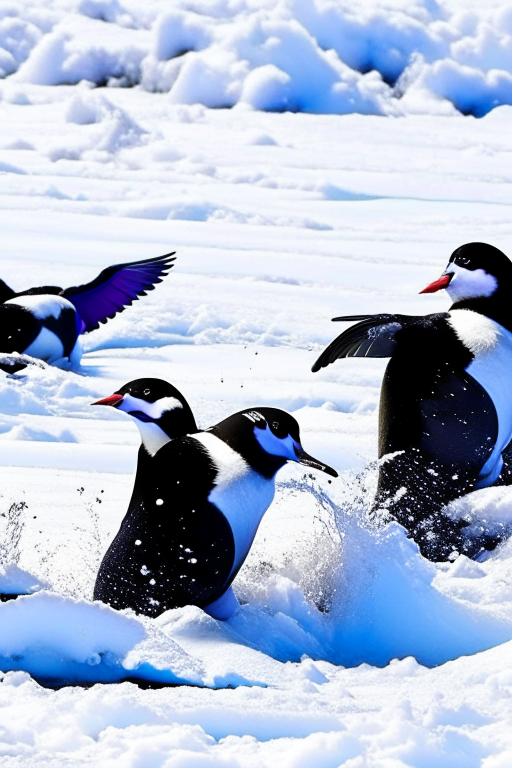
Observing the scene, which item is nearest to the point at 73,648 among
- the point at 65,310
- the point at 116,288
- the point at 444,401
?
the point at 444,401

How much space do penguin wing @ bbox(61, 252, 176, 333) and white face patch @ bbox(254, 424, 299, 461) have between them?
353cm

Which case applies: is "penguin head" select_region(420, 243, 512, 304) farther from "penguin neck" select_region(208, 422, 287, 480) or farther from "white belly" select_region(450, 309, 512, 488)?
"penguin neck" select_region(208, 422, 287, 480)

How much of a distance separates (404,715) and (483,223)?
8.22 m

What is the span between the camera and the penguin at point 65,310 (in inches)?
213

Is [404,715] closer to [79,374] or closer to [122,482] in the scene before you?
[122,482]

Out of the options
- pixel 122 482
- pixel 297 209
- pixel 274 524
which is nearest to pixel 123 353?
pixel 122 482

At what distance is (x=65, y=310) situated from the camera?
5516mm

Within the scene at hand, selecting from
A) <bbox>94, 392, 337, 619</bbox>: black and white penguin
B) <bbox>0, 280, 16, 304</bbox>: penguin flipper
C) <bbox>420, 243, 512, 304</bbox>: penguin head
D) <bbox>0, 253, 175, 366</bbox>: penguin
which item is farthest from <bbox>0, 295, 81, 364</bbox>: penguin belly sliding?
<bbox>94, 392, 337, 619</bbox>: black and white penguin

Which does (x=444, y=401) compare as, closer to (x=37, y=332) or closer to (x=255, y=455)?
(x=255, y=455)

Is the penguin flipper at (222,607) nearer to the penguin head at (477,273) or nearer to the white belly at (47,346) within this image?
the penguin head at (477,273)

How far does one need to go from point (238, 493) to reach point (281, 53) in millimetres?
15153

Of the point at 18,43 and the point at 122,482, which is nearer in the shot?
the point at 122,482

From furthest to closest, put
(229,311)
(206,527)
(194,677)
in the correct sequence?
1. (229,311)
2. (206,527)
3. (194,677)

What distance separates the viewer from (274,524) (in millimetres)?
3176
